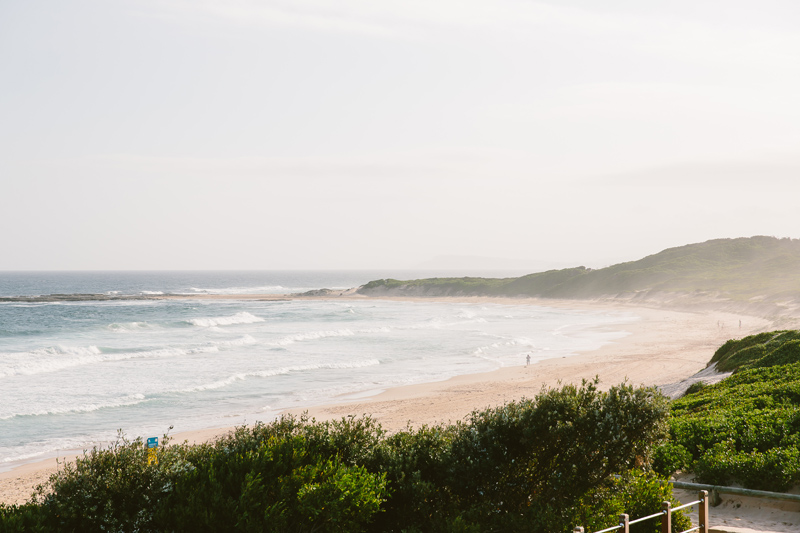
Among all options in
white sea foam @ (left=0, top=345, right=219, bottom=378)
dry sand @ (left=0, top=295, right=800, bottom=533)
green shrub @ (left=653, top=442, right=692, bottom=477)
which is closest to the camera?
dry sand @ (left=0, top=295, right=800, bottom=533)

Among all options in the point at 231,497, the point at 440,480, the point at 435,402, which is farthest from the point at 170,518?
the point at 435,402

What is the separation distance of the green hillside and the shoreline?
37612 millimetres

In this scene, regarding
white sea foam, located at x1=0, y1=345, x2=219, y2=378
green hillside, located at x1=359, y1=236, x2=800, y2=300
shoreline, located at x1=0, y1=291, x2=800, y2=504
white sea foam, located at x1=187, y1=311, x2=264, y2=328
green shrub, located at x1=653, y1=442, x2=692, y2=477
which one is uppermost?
green hillside, located at x1=359, y1=236, x2=800, y2=300

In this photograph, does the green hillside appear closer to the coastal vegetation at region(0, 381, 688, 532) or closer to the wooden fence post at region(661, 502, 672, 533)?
the coastal vegetation at region(0, 381, 688, 532)

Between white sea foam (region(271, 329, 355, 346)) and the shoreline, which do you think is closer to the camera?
the shoreline

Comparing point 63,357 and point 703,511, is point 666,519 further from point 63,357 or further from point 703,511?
point 63,357

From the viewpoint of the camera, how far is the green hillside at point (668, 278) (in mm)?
84969

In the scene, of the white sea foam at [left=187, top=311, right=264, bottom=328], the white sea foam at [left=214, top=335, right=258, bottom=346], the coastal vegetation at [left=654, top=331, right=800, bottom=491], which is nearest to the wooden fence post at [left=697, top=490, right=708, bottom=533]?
the coastal vegetation at [left=654, top=331, right=800, bottom=491]

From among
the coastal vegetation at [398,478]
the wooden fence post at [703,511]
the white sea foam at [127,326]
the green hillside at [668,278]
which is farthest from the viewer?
the green hillside at [668,278]

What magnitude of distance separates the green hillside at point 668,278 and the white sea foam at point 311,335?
52365mm

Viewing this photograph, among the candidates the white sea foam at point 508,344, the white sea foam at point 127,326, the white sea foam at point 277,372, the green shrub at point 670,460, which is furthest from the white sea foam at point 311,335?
the green shrub at point 670,460

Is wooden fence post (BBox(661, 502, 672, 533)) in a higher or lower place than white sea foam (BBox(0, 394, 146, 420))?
higher

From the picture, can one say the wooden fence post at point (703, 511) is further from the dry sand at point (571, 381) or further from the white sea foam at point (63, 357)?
the white sea foam at point (63, 357)

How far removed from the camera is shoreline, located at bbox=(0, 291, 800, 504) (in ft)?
56.1
